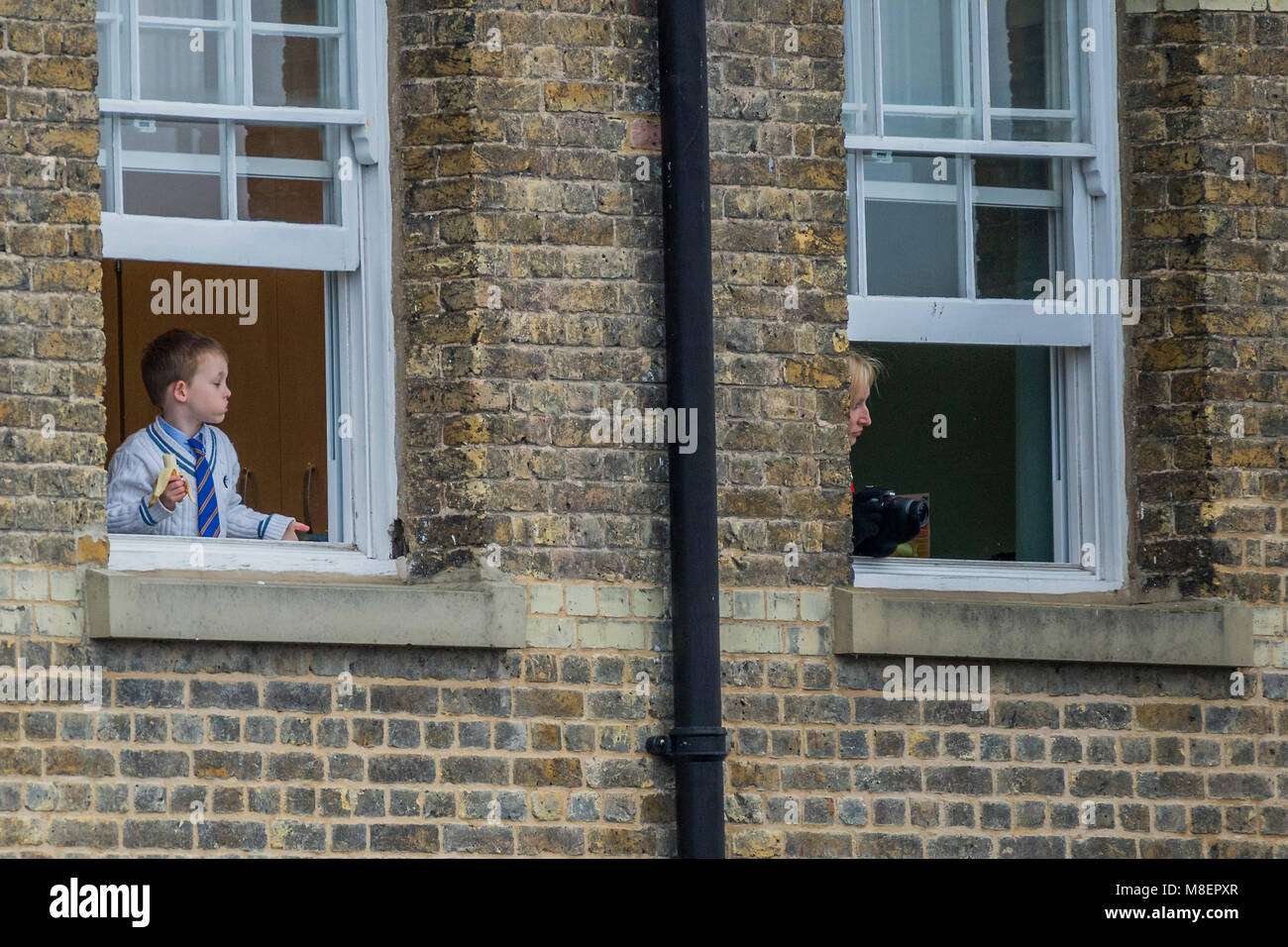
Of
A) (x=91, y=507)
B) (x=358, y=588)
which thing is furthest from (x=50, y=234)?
(x=358, y=588)

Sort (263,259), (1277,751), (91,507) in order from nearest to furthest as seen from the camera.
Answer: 1. (91,507)
2. (263,259)
3. (1277,751)

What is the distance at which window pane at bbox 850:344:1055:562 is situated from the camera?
29.8 ft

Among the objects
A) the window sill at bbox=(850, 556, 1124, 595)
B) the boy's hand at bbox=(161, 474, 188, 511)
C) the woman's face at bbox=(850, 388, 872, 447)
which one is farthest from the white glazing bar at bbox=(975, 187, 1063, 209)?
the boy's hand at bbox=(161, 474, 188, 511)

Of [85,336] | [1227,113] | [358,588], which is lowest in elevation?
[358,588]

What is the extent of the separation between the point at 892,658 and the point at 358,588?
1845mm

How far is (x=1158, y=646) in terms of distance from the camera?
8688mm

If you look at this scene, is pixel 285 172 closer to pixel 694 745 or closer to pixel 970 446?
pixel 694 745

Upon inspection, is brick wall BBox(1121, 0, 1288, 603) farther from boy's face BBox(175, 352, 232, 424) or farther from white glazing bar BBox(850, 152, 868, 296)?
boy's face BBox(175, 352, 232, 424)

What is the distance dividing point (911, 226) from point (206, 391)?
260cm

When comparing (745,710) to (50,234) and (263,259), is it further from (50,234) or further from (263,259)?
(50,234)

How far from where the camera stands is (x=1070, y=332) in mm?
9141

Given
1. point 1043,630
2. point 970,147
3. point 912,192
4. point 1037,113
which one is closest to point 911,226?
point 912,192

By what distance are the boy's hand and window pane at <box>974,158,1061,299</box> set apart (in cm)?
296

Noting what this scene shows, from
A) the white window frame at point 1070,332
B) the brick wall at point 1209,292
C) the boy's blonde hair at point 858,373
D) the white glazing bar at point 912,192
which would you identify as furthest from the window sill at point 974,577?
the white glazing bar at point 912,192
